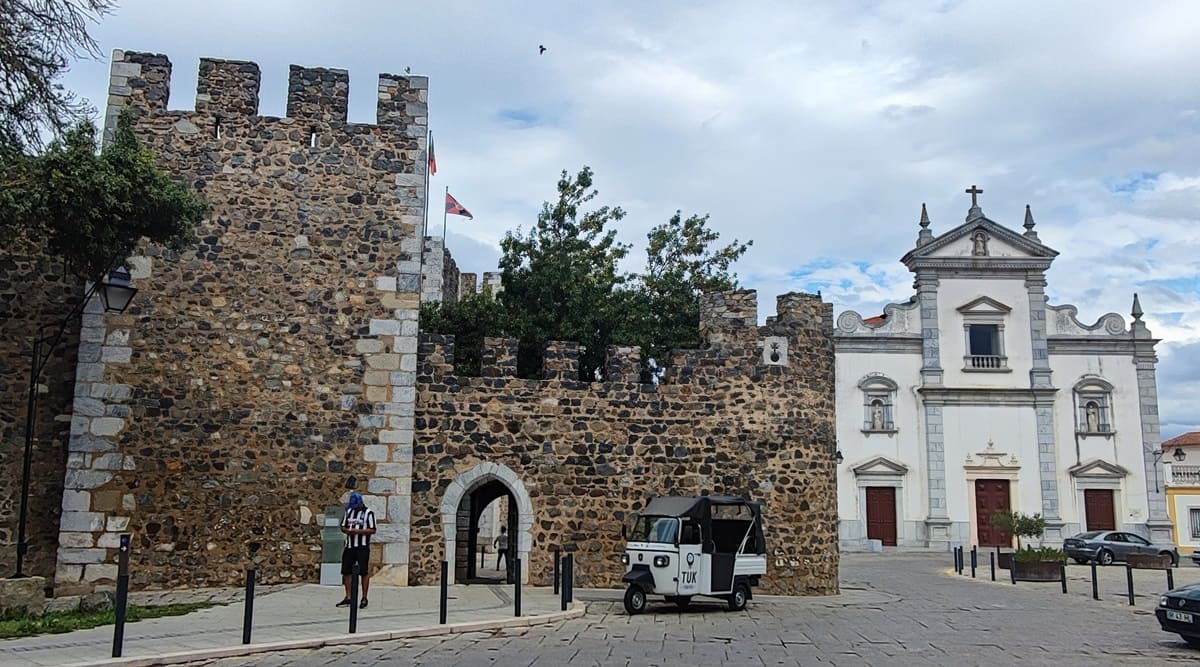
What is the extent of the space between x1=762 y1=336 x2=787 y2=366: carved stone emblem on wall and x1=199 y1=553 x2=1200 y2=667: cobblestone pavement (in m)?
3.99

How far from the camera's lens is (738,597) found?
14.1 meters

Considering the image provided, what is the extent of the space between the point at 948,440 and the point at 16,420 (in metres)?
29.9

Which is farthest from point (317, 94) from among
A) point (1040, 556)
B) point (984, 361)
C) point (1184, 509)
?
point (1184, 509)

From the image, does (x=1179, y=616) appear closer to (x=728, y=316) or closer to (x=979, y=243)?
(x=728, y=316)

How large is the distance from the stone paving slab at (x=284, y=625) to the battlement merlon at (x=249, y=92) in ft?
22.9

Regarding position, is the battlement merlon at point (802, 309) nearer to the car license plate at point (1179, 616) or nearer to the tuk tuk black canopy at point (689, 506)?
the tuk tuk black canopy at point (689, 506)

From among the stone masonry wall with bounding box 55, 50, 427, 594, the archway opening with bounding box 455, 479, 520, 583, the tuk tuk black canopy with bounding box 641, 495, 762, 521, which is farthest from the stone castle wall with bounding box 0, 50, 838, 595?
the tuk tuk black canopy with bounding box 641, 495, 762, 521

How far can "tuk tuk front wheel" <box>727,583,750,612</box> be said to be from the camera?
550 inches

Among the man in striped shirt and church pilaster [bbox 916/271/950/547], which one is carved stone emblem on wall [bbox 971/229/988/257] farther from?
the man in striped shirt

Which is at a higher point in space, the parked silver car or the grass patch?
the parked silver car

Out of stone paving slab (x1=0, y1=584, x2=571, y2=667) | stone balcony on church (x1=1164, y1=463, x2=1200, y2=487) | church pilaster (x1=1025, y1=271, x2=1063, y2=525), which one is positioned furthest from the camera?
stone balcony on church (x1=1164, y1=463, x2=1200, y2=487)

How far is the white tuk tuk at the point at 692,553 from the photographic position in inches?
528

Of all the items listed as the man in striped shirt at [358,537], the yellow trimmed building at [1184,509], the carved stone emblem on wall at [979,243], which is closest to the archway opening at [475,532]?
the man in striped shirt at [358,537]

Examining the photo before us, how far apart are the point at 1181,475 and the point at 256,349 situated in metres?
35.6
